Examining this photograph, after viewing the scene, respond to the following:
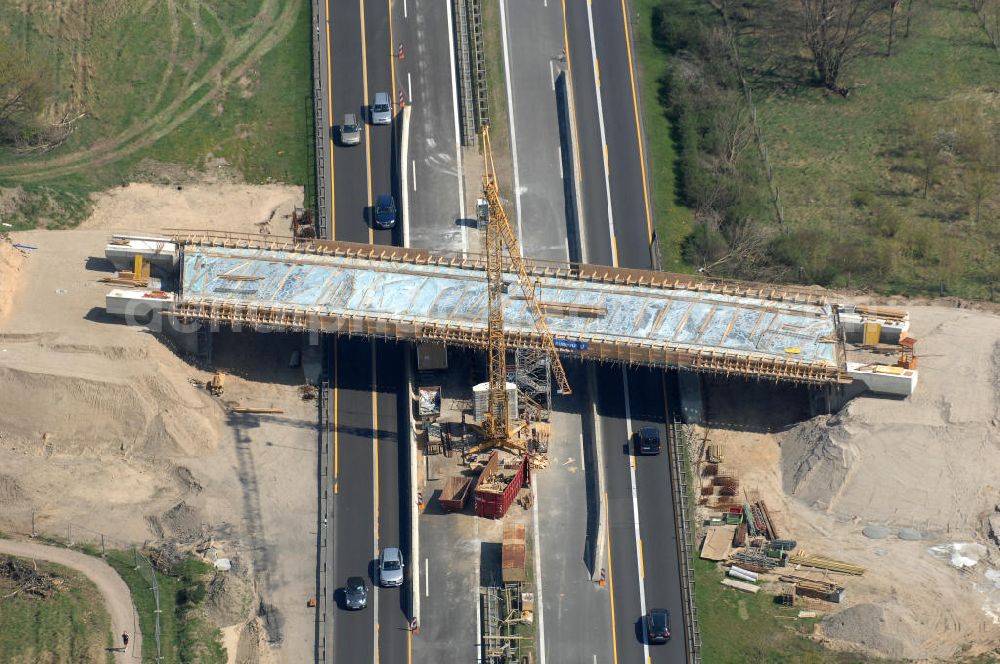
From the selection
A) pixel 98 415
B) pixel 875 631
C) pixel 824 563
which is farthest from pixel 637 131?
pixel 98 415

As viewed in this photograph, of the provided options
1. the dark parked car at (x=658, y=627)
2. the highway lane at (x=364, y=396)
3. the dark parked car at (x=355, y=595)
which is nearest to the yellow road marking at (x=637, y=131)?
the highway lane at (x=364, y=396)

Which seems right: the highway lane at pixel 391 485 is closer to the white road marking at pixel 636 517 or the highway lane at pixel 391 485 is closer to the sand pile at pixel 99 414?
the sand pile at pixel 99 414

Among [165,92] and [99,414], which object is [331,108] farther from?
[99,414]

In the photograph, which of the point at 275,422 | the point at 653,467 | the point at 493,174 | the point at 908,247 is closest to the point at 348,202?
the point at 493,174

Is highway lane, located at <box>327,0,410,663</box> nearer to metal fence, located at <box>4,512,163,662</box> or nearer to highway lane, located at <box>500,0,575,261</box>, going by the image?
highway lane, located at <box>500,0,575,261</box>

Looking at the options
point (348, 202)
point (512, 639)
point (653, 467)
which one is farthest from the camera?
point (348, 202)

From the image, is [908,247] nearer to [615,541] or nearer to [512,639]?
[615,541]

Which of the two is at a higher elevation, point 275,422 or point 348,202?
point 348,202

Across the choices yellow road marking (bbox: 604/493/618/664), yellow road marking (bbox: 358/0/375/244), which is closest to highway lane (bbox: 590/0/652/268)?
yellow road marking (bbox: 358/0/375/244)
